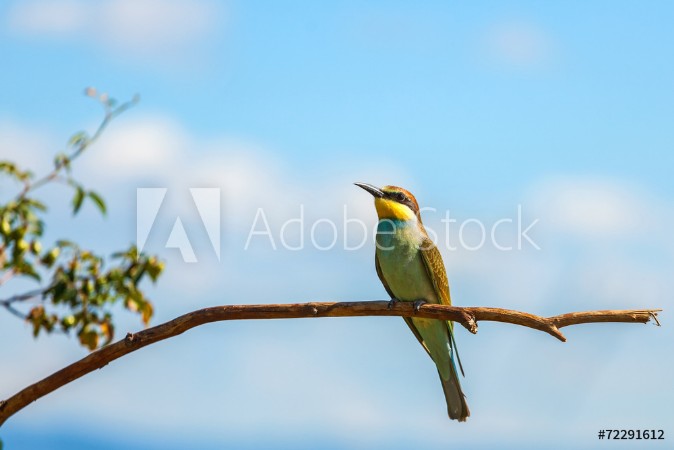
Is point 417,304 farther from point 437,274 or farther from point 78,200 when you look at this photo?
point 78,200

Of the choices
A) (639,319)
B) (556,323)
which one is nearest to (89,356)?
(556,323)

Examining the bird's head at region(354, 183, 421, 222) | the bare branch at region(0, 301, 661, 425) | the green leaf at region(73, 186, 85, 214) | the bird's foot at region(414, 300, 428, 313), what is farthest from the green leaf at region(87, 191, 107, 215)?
the bird's head at region(354, 183, 421, 222)

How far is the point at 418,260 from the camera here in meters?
5.63

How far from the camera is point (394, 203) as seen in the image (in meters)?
6.11

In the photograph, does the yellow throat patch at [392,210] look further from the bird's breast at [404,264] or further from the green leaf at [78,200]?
the green leaf at [78,200]

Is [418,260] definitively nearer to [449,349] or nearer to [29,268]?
[449,349]

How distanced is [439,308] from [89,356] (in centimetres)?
173

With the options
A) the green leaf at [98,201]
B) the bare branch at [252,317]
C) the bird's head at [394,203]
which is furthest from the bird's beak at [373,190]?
the green leaf at [98,201]

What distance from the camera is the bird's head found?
602cm

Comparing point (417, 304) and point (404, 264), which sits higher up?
point (404, 264)

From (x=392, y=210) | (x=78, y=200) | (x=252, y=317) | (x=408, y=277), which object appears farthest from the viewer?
(x=392, y=210)

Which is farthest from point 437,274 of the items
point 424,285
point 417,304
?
point 417,304

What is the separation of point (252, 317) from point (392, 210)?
2218 millimetres

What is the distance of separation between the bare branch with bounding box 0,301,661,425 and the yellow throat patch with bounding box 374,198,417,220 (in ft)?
5.86
